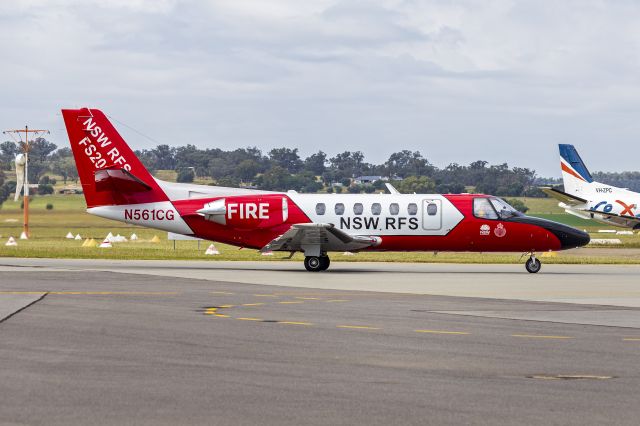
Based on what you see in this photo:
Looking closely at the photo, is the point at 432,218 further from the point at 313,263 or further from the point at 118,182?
the point at 118,182

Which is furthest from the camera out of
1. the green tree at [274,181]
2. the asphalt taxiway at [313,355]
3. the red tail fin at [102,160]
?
the green tree at [274,181]

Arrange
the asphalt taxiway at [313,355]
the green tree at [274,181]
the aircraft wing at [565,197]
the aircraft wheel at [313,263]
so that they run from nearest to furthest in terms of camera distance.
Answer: the asphalt taxiway at [313,355] < the aircraft wheel at [313,263] < the aircraft wing at [565,197] < the green tree at [274,181]

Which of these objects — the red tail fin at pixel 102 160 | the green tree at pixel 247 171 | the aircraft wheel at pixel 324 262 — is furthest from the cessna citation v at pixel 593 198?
the green tree at pixel 247 171

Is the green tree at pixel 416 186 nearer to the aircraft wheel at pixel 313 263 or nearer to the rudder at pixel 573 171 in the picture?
the rudder at pixel 573 171

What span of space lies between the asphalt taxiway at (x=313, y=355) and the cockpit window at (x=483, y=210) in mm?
7425

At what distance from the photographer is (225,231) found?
3409cm

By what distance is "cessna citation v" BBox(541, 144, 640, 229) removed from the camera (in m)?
60.3

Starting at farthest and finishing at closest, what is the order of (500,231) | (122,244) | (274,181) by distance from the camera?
(274,181), (122,244), (500,231)

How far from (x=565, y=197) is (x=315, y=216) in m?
30.7

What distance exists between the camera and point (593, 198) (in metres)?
62.4

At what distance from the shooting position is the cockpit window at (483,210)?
33844 mm

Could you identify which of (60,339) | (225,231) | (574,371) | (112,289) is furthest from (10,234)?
(574,371)

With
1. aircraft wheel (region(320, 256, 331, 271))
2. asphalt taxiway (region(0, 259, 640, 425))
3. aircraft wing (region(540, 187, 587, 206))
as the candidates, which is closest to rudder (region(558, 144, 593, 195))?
aircraft wing (region(540, 187, 587, 206))

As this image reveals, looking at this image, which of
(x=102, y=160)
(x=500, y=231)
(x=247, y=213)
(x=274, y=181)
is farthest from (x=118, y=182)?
(x=274, y=181)
